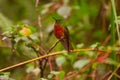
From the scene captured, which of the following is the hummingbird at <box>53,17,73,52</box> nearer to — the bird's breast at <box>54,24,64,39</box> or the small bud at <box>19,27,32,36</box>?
the bird's breast at <box>54,24,64,39</box>

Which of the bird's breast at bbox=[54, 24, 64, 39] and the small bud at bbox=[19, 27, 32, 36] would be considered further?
the small bud at bbox=[19, 27, 32, 36]

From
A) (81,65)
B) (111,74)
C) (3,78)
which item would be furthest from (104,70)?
(3,78)

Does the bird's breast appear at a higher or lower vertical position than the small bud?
lower

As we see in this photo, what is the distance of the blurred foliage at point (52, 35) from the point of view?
4.41 feet

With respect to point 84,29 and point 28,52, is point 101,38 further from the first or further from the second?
point 28,52

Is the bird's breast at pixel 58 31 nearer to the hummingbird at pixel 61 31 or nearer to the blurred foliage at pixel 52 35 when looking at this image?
the hummingbird at pixel 61 31

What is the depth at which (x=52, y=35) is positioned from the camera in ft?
6.01

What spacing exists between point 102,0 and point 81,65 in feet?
1.91

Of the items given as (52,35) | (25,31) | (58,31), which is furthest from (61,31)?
(52,35)

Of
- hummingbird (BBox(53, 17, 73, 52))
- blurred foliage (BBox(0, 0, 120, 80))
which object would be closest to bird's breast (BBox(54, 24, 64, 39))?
hummingbird (BBox(53, 17, 73, 52))

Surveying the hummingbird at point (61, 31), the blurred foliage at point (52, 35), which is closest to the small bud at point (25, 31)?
the blurred foliage at point (52, 35)

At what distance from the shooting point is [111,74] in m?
1.45

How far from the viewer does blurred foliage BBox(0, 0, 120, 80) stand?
134cm

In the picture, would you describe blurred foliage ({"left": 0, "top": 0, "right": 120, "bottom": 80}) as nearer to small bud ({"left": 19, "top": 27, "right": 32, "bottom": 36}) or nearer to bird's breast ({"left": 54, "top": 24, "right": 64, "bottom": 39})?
small bud ({"left": 19, "top": 27, "right": 32, "bottom": 36})
